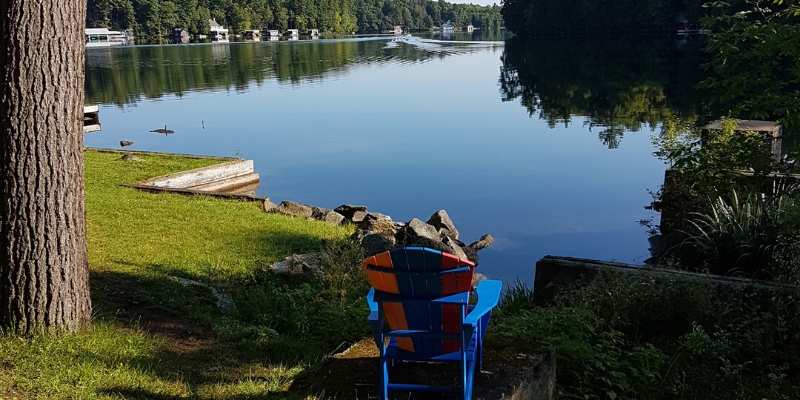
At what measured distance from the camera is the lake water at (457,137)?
16.9 m

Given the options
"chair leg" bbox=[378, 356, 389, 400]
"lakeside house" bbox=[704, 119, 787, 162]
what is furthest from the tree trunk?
"lakeside house" bbox=[704, 119, 787, 162]

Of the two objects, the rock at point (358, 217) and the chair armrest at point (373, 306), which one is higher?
the chair armrest at point (373, 306)

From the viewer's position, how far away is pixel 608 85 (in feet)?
140

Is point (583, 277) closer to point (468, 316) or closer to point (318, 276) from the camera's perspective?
point (318, 276)

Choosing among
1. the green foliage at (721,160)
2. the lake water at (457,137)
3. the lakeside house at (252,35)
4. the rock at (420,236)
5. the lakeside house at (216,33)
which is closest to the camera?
the green foliage at (721,160)

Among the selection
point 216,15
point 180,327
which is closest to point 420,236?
point 180,327

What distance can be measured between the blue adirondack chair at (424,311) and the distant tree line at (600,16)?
66135 mm

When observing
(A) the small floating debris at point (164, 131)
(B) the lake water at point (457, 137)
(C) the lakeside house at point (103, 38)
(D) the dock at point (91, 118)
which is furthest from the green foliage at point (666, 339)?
(C) the lakeside house at point (103, 38)

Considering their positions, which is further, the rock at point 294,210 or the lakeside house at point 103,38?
the lakeside house at point 103,38

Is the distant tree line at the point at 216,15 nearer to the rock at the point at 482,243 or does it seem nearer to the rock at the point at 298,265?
the rock at the point at 482,243

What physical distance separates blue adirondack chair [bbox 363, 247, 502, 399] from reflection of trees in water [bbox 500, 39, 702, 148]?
2284cm

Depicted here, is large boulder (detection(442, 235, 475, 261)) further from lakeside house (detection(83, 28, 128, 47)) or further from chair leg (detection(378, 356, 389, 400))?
lakeside house (detection(83, 28, 128, 47))

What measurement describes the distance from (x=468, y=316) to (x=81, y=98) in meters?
3.18

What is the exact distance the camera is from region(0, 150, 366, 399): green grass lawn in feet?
15.0
